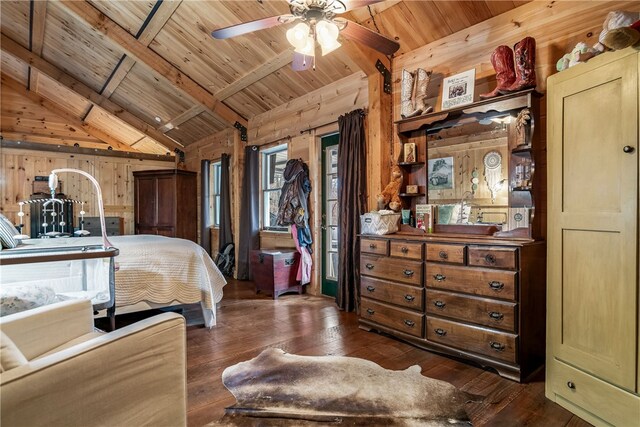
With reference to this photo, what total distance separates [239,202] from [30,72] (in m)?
4.38

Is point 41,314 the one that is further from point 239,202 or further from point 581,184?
point 239,202

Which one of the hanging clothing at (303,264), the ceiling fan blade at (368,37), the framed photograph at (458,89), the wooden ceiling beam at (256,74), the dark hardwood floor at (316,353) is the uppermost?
the wooden ceiling beam at (256,74)

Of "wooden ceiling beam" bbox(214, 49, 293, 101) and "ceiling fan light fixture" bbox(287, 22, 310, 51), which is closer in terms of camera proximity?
"ceiling fan light fixture" bbox(287, 22, 310, 51)

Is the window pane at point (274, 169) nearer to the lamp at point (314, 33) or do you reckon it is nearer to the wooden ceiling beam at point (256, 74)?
the wooden ceiling beam at point (256, 74)

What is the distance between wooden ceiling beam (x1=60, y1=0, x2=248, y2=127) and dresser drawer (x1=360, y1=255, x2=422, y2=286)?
3.62m

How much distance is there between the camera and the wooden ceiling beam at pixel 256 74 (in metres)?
4.01

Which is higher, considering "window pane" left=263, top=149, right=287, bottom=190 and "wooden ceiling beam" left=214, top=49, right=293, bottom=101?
"wooden ceiling beam" left=214, top=49, right=293, bottom=101

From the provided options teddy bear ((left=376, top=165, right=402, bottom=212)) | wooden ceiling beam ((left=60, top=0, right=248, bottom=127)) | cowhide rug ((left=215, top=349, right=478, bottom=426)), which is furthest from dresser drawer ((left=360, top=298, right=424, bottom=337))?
wooden ceiling beam ((left=60, top=0, right=248, bottom=127))

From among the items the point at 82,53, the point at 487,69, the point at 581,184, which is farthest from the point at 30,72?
the point at 581,184

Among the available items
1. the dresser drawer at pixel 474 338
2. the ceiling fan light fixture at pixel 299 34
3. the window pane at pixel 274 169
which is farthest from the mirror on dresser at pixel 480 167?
the window pane at pixel 274 169

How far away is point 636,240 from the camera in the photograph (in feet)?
5.30

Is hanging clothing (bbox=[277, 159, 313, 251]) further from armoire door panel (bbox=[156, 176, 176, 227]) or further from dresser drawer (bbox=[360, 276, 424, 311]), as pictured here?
armoire door panel (bbox=[156, 176, 176, 227])

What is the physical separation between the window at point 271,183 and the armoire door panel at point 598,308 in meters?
4.02

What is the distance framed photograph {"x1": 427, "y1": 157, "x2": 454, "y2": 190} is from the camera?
118 inches
